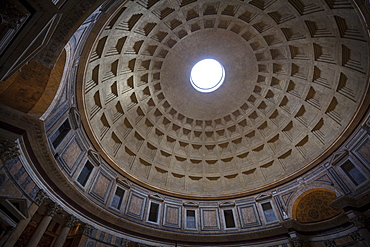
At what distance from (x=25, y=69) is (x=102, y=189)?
33.1 ft

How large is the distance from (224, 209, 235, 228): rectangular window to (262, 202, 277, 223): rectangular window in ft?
10.2

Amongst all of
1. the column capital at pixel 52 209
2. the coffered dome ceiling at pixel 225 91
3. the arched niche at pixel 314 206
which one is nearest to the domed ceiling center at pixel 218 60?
the coffered dome ceiling at pixel 225 91

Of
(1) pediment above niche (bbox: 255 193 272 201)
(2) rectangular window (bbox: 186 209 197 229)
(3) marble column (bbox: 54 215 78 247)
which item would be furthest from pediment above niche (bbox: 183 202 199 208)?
(3) marble column (bbox: 54 215 78 247)

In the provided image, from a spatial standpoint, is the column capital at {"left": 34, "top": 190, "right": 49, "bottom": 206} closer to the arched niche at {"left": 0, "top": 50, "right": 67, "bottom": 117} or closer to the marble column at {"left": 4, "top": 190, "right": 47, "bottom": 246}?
the marble column at {"left": 4, "top": 190, "right": 47, "bottom": 246}

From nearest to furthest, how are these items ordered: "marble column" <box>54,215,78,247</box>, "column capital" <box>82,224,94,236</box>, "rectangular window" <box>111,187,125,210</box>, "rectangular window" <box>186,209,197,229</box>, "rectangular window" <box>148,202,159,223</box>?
1. "marble column" <box>54,215,78,247</box>
2. "column capital" <box>82,224,94,236</box>
3. "rectangular window" <box>111,187,125,210</box>
4. "rectangular window" <box>148,202,159,223</box>
5. "rectangular window" <box>186,209,197,229</box>

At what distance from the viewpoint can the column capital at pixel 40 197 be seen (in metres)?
10.3

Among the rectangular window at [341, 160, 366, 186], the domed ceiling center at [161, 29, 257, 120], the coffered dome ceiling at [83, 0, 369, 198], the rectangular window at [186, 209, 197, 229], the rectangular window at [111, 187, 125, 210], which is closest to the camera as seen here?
the rectangular window at [341, 160, 366, 186]

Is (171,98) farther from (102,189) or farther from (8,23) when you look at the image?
(8,23)

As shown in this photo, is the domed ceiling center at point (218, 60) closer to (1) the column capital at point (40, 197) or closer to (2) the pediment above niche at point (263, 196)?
(2) the pediment above niche at point (263, 196)

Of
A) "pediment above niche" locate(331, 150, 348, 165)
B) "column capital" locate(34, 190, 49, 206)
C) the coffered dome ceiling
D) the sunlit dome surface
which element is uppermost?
the sunlit dome surface

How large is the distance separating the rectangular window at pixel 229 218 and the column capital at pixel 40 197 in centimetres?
1533

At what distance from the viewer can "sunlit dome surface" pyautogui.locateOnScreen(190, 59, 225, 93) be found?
79.5ft

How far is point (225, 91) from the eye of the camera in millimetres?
23875

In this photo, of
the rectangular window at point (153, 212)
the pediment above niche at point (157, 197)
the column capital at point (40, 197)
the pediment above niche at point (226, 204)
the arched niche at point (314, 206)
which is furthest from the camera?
the pediment above niche at point (226, 204)
